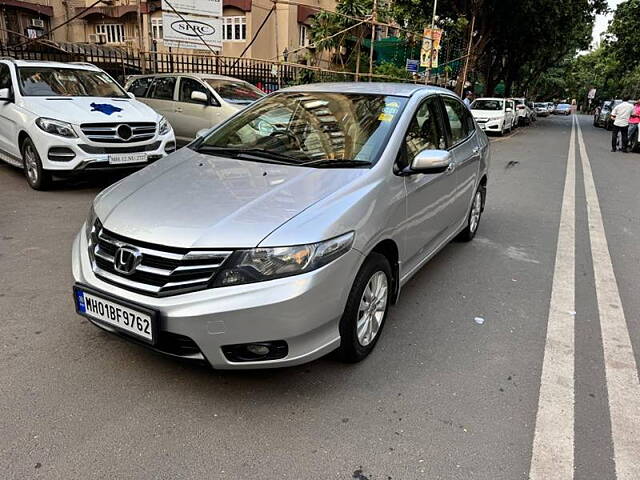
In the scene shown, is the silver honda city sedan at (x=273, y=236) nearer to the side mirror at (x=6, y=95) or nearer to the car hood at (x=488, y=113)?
the side mirror at (x=6, y=95)

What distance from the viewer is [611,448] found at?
251cm

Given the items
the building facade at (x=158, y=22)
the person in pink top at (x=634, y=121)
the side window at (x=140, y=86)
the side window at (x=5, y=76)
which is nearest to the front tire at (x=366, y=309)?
the side window at (x=5, y=76)

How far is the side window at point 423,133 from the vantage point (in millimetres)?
3596

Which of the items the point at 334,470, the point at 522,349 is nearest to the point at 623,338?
the point at 522,349

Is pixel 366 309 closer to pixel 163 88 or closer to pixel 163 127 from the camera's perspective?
pixel 163 127

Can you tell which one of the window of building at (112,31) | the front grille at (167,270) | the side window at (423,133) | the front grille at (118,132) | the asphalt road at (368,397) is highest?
the window of building at (112,31)

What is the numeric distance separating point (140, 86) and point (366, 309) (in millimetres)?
9618

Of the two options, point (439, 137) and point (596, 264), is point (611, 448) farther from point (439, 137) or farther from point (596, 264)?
point (596, 264)

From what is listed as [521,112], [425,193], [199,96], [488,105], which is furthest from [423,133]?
[521,112]

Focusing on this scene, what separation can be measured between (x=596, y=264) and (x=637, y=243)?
1260 millimetres

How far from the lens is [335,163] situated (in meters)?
3.30

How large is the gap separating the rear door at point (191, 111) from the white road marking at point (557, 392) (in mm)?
6780

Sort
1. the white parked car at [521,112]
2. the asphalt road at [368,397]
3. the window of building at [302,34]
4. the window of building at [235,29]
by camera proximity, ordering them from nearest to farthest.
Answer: the asphalt road at [368,397], the window of building at [235,29], the window of building at [302,34], the white parked car at [521,112]

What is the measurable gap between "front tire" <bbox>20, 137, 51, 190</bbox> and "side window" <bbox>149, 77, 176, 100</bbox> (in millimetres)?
3742
